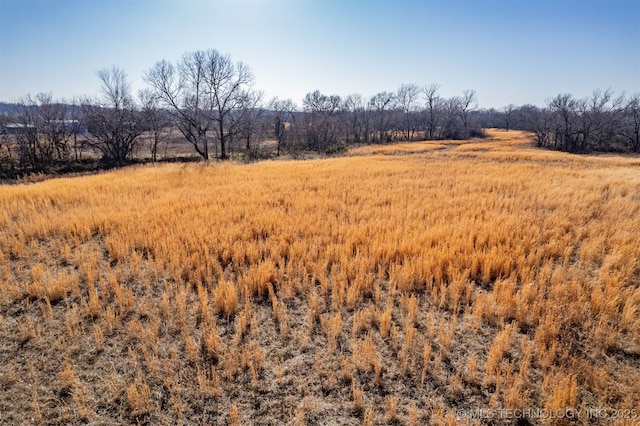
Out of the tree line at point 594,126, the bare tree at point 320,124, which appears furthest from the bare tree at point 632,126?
the bare tree at point 320,124

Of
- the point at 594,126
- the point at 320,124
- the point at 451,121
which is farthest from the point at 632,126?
the point at 320,124

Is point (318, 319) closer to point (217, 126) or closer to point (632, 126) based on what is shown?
point (217, 126)

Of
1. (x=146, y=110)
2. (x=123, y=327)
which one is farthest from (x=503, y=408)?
(x=146, y=110)

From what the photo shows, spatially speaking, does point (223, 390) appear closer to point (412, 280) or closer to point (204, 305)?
point (204, 305)

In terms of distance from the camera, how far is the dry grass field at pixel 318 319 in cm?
299

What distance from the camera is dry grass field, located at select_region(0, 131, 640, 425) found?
299 cm

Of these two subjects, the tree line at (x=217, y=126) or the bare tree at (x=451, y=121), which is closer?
the tree line at (x=217, y=126)

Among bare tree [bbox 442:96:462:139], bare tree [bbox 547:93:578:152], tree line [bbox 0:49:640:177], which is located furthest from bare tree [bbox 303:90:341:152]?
bare tree [bbox 547:93:578:152]

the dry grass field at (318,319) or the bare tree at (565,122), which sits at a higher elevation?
the bare tree at (565,122)

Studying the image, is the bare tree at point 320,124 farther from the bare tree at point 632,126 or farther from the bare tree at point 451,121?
the bare tree at point 632,126

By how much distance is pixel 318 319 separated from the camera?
14.4 ft

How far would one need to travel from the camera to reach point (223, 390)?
316cm

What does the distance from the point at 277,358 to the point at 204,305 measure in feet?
5.05

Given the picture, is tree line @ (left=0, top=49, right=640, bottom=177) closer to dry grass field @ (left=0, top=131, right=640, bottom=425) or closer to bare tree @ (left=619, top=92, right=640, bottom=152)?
bare tree @ (left=619, top=92, right=640, bottom=152)
